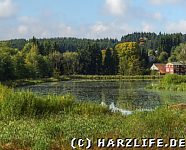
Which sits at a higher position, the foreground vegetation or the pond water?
the foreground vegetation

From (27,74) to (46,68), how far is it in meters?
13.0

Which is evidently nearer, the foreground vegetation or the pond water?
the foreground vegetation

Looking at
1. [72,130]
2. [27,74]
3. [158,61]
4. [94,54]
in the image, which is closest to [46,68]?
[27,74]

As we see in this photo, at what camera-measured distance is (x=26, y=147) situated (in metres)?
10.8

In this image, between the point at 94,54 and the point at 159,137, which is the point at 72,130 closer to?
the point at 159,137

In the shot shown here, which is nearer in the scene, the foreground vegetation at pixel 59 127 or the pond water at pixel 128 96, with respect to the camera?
the foreground vegetation at pixel 59 127

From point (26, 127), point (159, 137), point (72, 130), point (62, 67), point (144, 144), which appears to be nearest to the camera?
point (144, 144)

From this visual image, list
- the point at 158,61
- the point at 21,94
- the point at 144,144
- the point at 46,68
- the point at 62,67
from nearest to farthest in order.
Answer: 1. the point at 144,144
2. the point at 21,94
3. the point at 46,68
4. the point at 62,67
5. the point at 158,61

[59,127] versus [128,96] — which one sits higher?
[59,127]

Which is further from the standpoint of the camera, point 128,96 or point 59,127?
point 128,96

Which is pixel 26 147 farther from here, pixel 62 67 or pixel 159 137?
pixel 62 67

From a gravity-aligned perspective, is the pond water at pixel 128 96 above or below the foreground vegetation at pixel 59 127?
below

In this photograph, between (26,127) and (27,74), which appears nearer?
(26,127)

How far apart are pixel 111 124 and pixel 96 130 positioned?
72.2 inches
